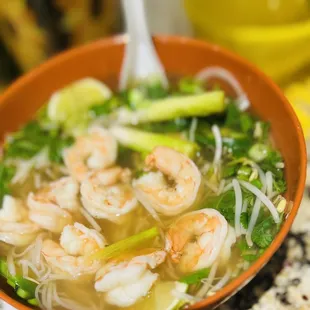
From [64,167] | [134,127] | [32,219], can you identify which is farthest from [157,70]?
[32,219]

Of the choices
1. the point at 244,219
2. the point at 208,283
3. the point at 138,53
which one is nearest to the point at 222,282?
the point at 208,283

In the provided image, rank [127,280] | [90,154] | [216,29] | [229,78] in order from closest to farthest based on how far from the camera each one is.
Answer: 1. [127,280]
2. [90,154]
3. [229,78]
4. [216,29]

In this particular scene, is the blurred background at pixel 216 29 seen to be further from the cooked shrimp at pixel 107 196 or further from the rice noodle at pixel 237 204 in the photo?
the cooked shrimp at pixel 107 196

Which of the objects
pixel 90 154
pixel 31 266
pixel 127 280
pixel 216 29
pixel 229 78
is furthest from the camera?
pixel 216 29

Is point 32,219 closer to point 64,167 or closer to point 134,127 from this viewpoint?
point 64,167

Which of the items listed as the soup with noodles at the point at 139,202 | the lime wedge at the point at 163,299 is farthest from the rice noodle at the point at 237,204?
the lime wedge at the point at 163,299

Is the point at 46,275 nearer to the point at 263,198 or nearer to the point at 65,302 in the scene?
the point at 65,302
